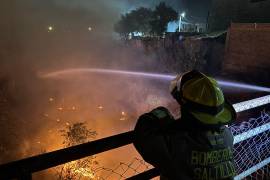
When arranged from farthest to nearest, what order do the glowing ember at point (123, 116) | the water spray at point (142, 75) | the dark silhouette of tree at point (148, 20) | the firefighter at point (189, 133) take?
the dark silhouette of tree at point (148, 20), the glowing ember at point (123, 116), the water spray at point (142, 75), the firefighter at point (189, 133)

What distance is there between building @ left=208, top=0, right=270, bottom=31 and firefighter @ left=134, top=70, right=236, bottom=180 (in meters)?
18.4

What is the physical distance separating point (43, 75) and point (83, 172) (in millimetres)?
25712

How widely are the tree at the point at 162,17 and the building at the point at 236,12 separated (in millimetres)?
7242

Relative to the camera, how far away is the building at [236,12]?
58.2 ft

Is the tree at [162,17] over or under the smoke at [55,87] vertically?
over

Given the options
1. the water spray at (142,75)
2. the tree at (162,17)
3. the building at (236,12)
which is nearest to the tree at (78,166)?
the water spray at (142,75)

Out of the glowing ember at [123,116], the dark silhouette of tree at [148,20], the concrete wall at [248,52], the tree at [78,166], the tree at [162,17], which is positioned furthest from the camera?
the dark silhouette of tree at [148,20]

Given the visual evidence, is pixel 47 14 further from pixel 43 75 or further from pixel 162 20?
pixel 162 20

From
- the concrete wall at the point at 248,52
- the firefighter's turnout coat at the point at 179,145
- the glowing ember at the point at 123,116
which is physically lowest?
the glowing ember at the point at 123,116

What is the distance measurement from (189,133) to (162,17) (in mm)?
28730

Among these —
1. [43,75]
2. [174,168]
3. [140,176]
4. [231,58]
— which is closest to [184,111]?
[174,168]

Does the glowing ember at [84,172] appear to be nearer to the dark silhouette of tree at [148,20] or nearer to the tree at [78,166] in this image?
the tree at [78,166]

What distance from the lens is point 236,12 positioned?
64.8 feet

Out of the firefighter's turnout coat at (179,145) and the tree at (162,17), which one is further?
the tree at (162,17)
